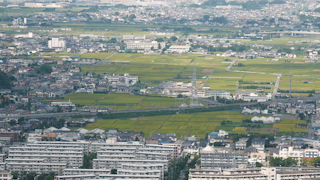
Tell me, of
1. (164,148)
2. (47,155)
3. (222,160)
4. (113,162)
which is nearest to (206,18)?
(164,148)

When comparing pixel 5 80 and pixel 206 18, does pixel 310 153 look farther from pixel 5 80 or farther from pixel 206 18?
pixel 206 18

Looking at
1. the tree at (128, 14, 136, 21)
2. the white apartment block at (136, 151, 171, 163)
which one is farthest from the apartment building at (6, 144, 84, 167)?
the tree at (128, 14, 136, 21)

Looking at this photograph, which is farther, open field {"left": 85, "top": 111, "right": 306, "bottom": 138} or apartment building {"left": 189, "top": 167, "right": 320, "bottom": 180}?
open field {"left": 85, "top": 111, "right": 306, "bottom": 138}

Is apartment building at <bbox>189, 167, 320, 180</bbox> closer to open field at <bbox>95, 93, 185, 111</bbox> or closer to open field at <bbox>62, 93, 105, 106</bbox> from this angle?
open field at <bbox>95, 93, 185, 111</bbox>

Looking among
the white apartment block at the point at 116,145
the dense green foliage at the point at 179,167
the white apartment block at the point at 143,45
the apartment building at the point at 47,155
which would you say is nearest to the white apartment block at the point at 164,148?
the white apartment block at the point at 116,145

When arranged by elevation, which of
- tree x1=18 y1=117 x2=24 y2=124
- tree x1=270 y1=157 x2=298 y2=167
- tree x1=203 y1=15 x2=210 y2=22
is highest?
tree x1=270 y1=157 x2=298 y2=167

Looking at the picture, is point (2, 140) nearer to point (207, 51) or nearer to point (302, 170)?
point (302, 170)

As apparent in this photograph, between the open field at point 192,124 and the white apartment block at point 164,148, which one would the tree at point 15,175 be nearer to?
the white apartment block at point 164,148
